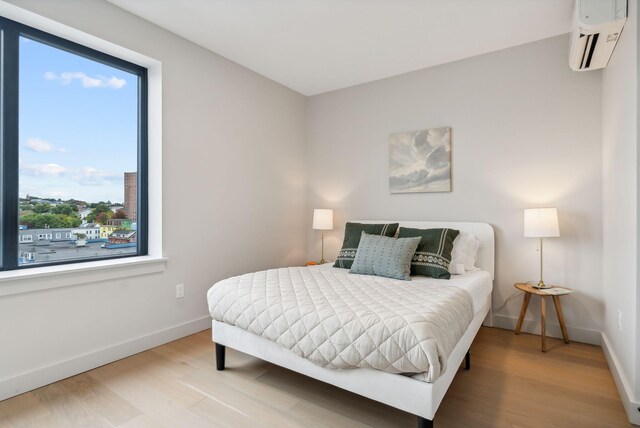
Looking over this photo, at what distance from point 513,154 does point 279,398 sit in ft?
9.66

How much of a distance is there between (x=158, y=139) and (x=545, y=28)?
11.4ft

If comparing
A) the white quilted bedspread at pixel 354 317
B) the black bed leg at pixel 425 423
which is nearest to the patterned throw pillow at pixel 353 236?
the white quilted bedspread at pixel 354 317

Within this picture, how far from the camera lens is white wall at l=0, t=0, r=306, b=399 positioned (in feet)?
7.07

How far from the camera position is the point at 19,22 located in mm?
2172

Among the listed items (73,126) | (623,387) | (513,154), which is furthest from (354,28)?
(623,387)

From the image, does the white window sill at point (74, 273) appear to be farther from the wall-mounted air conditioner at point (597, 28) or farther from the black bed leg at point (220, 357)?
the wall-mounted air conditioner at point (597, 28)

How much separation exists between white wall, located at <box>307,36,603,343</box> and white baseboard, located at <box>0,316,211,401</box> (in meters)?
2.43

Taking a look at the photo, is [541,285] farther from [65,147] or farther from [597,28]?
[65,147]

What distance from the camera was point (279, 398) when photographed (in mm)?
1965

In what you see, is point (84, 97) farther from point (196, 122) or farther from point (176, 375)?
point (176, 375)

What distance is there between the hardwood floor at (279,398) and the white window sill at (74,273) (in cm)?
65

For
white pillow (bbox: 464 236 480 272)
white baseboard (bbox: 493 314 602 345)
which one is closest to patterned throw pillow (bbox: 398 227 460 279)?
white pillow (bbox: 464 236 480 272)

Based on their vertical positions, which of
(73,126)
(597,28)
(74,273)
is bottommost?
(74,273)

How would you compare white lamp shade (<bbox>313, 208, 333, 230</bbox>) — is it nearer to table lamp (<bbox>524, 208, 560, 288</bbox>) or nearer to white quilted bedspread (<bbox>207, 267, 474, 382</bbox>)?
white quilted bedspread (<bbox>207, 267, 474, 382</bbox>)
